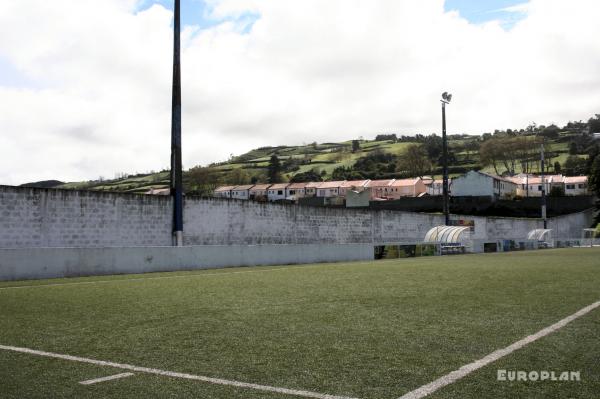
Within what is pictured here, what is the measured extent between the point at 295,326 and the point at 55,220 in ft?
65.5

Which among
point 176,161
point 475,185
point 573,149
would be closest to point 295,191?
point 475,185

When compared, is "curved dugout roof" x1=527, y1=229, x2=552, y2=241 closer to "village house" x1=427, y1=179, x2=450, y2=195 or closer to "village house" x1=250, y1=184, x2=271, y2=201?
"village house" x1=427, y1=179, x2=450, y2=195

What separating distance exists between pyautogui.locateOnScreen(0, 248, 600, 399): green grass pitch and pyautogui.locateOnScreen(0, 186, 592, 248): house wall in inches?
507

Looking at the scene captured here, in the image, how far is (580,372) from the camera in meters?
4.70

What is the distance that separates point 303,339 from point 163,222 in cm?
2342

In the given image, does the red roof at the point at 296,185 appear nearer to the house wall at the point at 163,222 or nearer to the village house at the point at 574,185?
the village house at the point at 574,185

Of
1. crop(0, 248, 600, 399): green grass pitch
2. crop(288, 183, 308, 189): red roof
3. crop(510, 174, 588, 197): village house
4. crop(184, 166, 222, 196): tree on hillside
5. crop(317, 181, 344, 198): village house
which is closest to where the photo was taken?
crop(0, 248, 600, 399): green grass pitch

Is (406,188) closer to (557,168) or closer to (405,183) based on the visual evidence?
(405,183)

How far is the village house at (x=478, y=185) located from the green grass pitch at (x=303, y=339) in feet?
324

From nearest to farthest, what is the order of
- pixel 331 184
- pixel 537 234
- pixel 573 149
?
pixel 537 234, pixel 331 184, pixel 573 149

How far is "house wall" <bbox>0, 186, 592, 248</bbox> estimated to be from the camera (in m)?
23.5

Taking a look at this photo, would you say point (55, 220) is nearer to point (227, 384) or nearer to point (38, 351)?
point (38, 351)

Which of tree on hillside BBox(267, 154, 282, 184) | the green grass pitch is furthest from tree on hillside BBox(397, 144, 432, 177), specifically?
the green grass pitch

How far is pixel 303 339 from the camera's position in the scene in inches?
249
